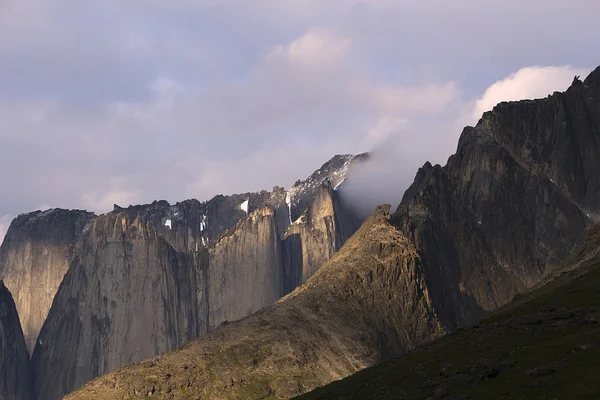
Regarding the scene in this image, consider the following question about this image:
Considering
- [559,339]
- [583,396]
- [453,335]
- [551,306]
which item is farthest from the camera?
[453,335]

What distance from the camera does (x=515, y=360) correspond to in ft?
342

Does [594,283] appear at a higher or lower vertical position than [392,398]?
higher

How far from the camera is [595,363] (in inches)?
3553

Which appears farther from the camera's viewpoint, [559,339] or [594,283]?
[594,283]

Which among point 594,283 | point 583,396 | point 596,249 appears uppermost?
point 596,249

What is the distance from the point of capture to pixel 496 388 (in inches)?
3666

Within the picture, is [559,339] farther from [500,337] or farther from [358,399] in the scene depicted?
[358,399]

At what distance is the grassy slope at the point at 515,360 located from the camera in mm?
89312

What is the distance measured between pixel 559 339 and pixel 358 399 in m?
29.8

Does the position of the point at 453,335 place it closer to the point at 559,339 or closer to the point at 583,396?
the point at 559,339

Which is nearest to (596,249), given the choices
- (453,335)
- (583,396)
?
(453,335)

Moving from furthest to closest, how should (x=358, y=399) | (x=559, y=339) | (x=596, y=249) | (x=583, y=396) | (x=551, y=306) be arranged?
(x=596, y=249) < (x=551, y=306) < (x=358, y=399) < (x=559, y=339) < (x=583, y=396)

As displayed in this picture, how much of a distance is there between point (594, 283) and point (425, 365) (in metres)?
32.7

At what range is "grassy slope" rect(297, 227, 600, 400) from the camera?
293 ft
